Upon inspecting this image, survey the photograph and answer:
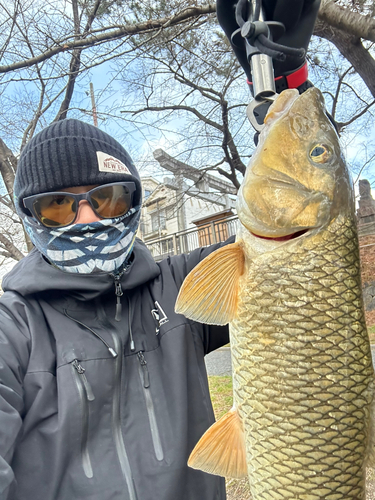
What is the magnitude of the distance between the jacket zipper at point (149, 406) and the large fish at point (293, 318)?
0.63 ft

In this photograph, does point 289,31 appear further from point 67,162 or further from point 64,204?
point 64,204

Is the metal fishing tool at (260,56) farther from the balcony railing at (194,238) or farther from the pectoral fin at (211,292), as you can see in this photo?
the balcony railing at (194,238)

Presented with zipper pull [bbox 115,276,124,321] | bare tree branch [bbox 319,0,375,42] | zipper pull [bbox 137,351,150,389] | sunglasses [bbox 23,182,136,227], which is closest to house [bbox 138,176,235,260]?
bare tree branch [bbox 319,0,375,42]

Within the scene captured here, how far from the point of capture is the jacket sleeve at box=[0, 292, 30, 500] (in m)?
1.21

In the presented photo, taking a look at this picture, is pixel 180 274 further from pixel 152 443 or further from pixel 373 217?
pixel 373 217

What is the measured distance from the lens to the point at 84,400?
1435mm

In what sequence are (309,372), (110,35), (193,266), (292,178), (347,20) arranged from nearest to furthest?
1. (309,372)
2. (292,178)
3. (193,266)
4. (347,20)
5. (110,35)

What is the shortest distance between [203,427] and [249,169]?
1.20m

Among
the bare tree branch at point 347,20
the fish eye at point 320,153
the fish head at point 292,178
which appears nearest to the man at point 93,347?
the fish head at point 292,178

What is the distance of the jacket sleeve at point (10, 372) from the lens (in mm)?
1209

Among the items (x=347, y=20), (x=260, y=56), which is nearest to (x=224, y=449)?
(x=260, y=56)

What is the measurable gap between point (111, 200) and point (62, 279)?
0.48 metres

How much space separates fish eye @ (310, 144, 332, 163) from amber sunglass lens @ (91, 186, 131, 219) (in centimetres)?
96

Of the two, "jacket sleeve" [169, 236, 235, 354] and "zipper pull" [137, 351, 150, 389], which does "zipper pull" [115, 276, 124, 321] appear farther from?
"jacket sleeve" [169, 236, 235, 354]
